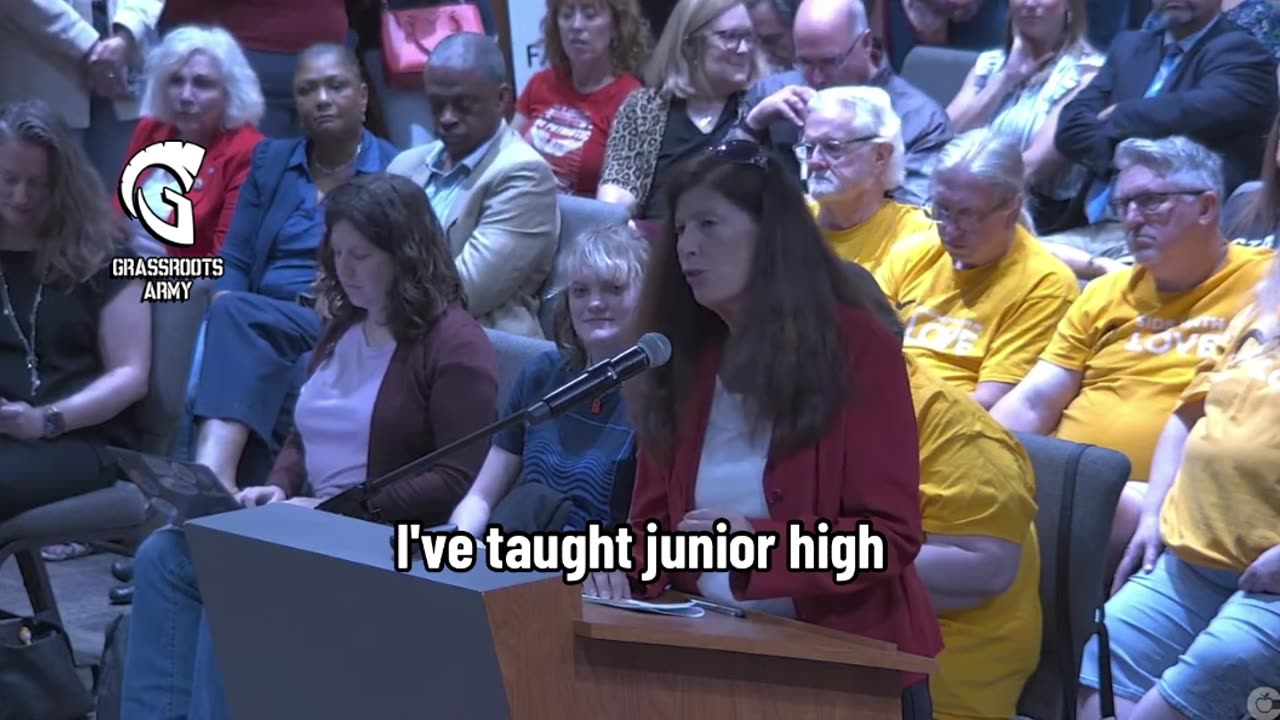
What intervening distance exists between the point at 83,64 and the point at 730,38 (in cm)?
206

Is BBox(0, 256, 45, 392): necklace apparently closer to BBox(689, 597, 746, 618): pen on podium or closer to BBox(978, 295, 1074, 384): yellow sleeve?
BBox(978, 295, 1074, 384): yellow sleeve

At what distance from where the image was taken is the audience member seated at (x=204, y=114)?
5254 millimetres

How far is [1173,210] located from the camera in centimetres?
359

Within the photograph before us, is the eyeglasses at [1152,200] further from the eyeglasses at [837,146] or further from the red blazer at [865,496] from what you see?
the red blazer at [865,496]

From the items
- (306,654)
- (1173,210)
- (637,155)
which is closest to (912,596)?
(306,654)

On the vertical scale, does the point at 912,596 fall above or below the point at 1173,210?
below

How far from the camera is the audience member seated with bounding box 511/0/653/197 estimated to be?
18.1 ft

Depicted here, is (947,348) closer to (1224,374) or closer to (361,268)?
(1224,374)

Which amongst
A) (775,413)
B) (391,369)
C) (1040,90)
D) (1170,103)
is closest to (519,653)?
(775,413)

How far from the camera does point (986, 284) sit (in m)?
3.98

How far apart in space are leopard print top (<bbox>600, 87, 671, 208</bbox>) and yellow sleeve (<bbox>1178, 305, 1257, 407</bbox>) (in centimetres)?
205

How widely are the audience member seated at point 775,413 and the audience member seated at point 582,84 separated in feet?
9.71

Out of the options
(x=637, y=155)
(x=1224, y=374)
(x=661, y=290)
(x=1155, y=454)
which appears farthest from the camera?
(x=637, y=155)

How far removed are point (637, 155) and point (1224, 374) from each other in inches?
89.4
